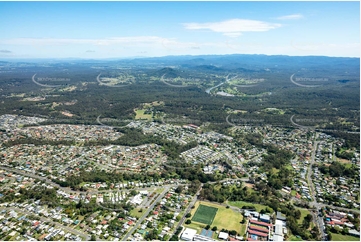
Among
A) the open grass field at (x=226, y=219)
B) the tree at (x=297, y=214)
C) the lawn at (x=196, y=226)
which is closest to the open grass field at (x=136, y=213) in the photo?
the lawn at (x=196, y=226)

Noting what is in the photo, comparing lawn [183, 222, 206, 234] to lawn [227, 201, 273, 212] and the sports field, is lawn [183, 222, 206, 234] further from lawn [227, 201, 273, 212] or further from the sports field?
lawn [227, 201, 273, 212]

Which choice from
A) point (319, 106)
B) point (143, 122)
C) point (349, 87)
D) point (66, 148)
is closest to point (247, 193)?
point (66, 148)

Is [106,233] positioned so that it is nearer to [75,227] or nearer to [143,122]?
[75,227]

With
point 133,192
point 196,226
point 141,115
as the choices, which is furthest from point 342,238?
A: point 141,115

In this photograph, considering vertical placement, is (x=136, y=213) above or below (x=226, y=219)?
above

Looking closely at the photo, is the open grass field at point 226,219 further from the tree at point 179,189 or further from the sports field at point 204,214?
the tree at point 179,189

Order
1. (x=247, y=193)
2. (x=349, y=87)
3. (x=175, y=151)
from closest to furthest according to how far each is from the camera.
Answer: (x=247, y=193) → (x=175, y=151) → (x=349, y=87)

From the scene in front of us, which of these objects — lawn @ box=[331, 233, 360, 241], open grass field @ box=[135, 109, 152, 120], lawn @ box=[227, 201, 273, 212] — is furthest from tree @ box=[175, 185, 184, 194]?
open grass field @ box=[135, 109, 152, 120]

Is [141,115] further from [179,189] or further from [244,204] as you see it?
[244,204]
